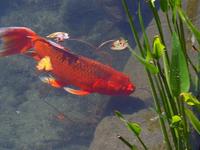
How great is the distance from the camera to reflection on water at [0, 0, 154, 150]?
16.9 ft

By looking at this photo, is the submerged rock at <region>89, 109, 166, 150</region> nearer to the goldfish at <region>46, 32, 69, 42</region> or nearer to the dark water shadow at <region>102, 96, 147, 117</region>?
the dark water shadow at <region>102, 96, 147, 117</region>

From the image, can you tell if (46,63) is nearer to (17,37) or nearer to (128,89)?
(17,37)

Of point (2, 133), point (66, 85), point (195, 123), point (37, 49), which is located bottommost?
point (2, 133)

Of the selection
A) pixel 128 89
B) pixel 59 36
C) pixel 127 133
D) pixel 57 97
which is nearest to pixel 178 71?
pixel 127 133

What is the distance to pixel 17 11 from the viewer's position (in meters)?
7.58


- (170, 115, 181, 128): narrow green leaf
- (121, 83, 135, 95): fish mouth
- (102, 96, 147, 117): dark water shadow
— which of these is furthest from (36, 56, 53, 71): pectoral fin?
(170, 115, 181, 128): narrow green leaf

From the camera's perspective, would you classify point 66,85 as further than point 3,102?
No

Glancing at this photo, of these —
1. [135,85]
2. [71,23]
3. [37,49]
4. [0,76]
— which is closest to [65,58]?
[37,49]

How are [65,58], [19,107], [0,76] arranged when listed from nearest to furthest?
1. [65,58]
2. [19,107]
3. [0,76]

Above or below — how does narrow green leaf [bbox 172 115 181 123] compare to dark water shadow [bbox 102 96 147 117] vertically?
above

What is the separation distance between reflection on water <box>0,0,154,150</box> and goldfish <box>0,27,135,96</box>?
0.24 meters

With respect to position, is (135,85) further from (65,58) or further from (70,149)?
(70,149)

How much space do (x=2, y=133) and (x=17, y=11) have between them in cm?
298

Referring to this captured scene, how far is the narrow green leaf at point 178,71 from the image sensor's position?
134cm
